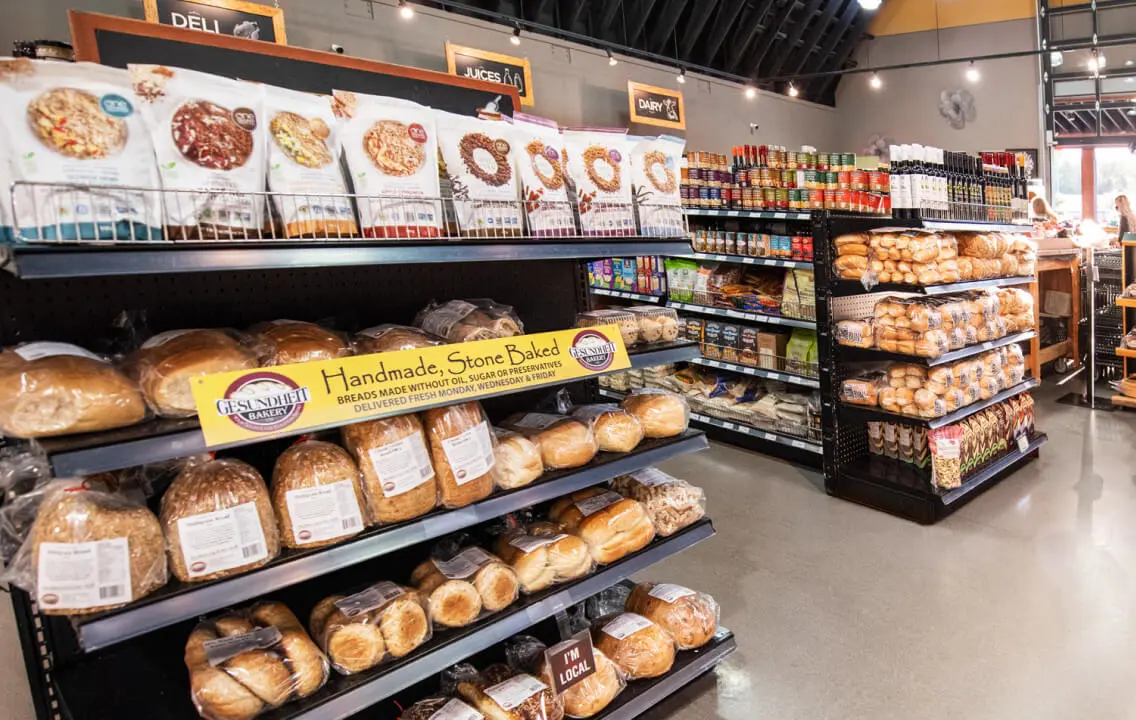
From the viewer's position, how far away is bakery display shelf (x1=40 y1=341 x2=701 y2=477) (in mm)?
1149

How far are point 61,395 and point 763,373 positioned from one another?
13.0 ft

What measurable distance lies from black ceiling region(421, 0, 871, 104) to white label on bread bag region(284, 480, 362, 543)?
18.8ft

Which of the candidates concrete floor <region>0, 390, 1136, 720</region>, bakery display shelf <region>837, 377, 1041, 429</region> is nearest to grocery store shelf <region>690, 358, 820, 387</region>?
bakery display shelf <region>837, 377, 1041, 429</region>

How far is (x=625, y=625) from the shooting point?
214 centimetres

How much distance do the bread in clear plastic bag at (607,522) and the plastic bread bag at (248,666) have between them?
813mm

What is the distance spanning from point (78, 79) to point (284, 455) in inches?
31.8

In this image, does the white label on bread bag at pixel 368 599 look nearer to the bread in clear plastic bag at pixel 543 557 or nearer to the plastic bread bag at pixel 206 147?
the bread in clear plastic bag at pixel 543 557

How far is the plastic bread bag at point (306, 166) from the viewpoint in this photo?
1.40m

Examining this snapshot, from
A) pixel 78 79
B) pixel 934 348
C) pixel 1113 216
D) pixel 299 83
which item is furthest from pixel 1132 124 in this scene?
pixel 78 79

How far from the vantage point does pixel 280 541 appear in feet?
4.77

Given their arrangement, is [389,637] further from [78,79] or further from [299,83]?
[299,83]

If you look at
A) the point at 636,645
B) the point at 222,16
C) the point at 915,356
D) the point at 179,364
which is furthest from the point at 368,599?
the point at 222,16

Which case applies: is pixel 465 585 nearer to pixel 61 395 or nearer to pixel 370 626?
pixel 370 626

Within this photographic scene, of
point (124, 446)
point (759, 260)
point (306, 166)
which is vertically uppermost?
point (306, 166)
